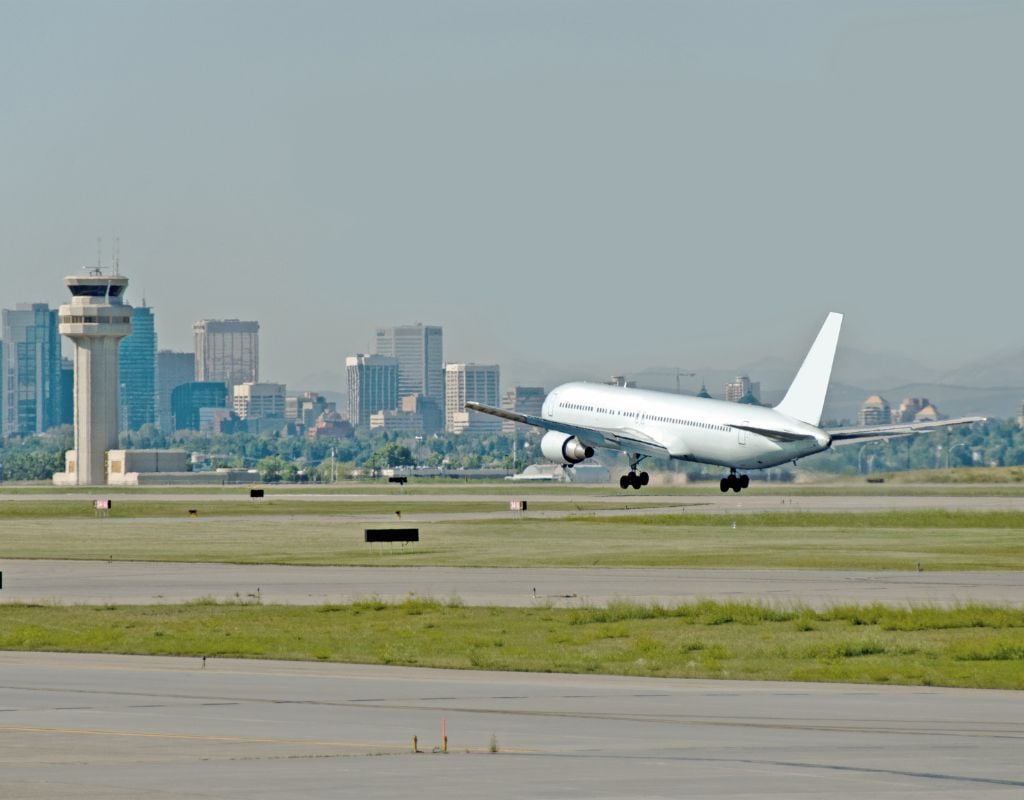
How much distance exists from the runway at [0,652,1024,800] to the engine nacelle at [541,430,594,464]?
77.7m

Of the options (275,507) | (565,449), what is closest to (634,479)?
(565,449)

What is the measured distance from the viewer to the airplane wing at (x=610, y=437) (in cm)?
11114

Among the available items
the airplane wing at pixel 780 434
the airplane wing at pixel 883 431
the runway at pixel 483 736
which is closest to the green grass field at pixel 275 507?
the airplane wing at pixel 780 434

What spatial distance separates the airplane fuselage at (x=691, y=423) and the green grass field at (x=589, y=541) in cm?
942

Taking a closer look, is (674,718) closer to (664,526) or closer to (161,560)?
(161,560)

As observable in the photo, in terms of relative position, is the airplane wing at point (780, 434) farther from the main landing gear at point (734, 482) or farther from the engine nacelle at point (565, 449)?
the engine nacelle at point (565, 449)

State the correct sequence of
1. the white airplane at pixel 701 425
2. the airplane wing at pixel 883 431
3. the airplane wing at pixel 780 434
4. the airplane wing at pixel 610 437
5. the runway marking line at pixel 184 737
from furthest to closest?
the airplane wing at pixel 610 437, the airplane wing at pixel 883 431, the white airplane at pixel 701 425, the airplane wing at pixel 780 434, the runway marking line at pixel 184 737

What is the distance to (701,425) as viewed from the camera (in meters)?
107

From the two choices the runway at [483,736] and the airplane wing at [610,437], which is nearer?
the runway at [483,736]

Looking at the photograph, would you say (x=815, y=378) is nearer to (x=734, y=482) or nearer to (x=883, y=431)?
(x=883, y=431)

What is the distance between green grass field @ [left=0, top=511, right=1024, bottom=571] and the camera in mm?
67312

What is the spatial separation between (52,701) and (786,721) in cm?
1130

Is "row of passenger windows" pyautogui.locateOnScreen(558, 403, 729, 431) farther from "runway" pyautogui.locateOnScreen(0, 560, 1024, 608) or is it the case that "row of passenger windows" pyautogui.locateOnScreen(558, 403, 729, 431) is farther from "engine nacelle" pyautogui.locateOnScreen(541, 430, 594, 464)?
"runway" pyautogui.locateOnScreen(0, 560, 1024, 608)

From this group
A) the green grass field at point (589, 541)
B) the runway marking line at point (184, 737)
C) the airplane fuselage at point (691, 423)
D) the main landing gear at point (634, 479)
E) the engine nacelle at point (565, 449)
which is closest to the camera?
the runway marking line at point (184, 737)
